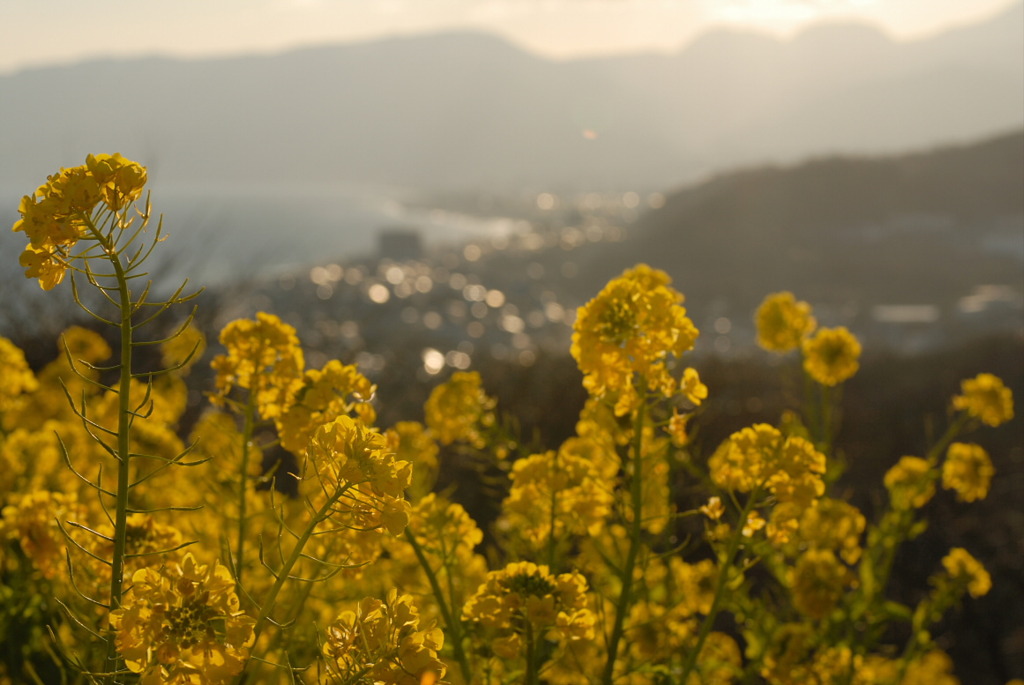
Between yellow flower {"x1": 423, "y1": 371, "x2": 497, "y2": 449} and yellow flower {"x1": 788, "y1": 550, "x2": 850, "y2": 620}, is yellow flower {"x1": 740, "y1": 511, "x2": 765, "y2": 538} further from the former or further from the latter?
yellow flower {"x1": 788, "y1": 550, "x2": 850, "y2": 620}

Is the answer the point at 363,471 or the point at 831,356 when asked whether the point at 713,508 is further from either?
the point at 831,356

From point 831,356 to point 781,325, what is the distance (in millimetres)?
289

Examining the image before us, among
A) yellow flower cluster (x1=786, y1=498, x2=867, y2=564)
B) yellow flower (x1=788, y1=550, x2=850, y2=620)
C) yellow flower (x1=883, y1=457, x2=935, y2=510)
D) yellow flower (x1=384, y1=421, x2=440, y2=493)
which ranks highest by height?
yellow flower (x1=384, y1=421, x2=440, y2=493)

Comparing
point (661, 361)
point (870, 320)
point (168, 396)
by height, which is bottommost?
point (870, 320)

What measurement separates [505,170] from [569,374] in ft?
600

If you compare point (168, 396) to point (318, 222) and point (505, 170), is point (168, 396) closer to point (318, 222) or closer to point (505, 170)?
point (318, 222)

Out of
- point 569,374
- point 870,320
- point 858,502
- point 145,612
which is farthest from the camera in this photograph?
point 870,320

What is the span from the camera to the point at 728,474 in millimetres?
1794

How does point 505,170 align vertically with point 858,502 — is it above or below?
above

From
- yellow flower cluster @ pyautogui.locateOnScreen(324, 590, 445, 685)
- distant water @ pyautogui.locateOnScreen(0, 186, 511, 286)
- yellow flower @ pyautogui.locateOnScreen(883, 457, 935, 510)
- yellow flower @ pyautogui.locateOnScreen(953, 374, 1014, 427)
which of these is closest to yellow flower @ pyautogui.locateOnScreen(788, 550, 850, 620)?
yellow flower @ pyautogui.locateOnScreen(883, 457, 935, 510)

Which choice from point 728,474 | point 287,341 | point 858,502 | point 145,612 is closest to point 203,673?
point 145,612

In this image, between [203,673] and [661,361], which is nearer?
[203,673]

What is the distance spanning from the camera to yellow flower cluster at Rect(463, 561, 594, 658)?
1425mm

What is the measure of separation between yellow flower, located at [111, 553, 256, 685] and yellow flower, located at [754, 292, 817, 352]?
244cm
